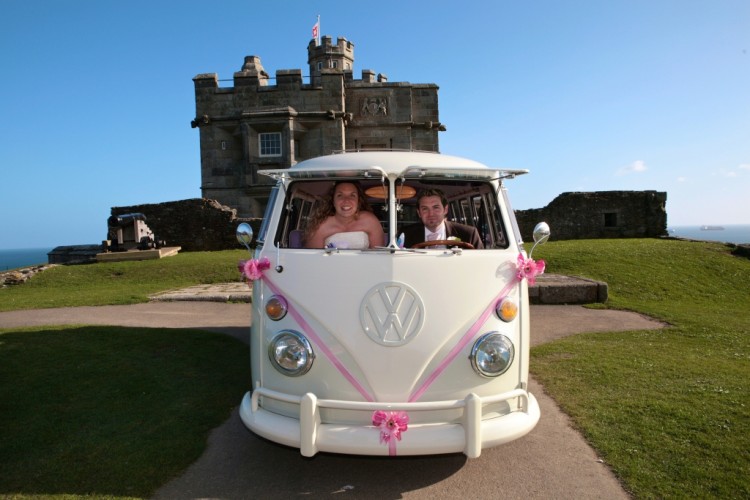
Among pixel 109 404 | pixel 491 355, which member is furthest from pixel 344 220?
pixel 109 404

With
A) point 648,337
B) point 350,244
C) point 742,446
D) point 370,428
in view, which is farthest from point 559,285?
point 370,428

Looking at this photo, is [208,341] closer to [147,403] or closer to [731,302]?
[147,403]

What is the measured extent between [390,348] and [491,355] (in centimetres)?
67

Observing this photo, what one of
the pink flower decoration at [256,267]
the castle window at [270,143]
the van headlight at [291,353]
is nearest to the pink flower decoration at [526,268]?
the van headlight at [291,353]

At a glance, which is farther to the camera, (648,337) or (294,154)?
(294,154)

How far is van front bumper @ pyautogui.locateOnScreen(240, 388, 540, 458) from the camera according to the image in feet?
10.3

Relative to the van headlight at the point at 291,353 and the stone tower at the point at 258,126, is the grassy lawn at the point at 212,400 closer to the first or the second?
the van headlight at the point at 291,353

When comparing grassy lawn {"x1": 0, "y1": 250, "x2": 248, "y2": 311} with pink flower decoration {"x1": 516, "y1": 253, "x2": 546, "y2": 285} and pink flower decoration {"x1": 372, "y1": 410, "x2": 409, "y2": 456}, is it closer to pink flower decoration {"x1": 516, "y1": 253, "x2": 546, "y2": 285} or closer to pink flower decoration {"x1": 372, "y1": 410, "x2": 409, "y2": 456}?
pink flower decoration {"x1": 372, "y1": 410, "x2": 409, "y2": 456}

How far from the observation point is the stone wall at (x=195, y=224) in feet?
78.6

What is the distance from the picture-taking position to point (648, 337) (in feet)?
25.5

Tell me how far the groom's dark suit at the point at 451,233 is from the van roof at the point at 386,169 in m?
0.79

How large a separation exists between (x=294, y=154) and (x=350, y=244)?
2525cm

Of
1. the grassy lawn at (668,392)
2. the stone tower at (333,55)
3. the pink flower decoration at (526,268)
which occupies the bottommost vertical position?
the grassy lawn at (668,392)

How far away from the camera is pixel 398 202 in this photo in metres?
4.48
